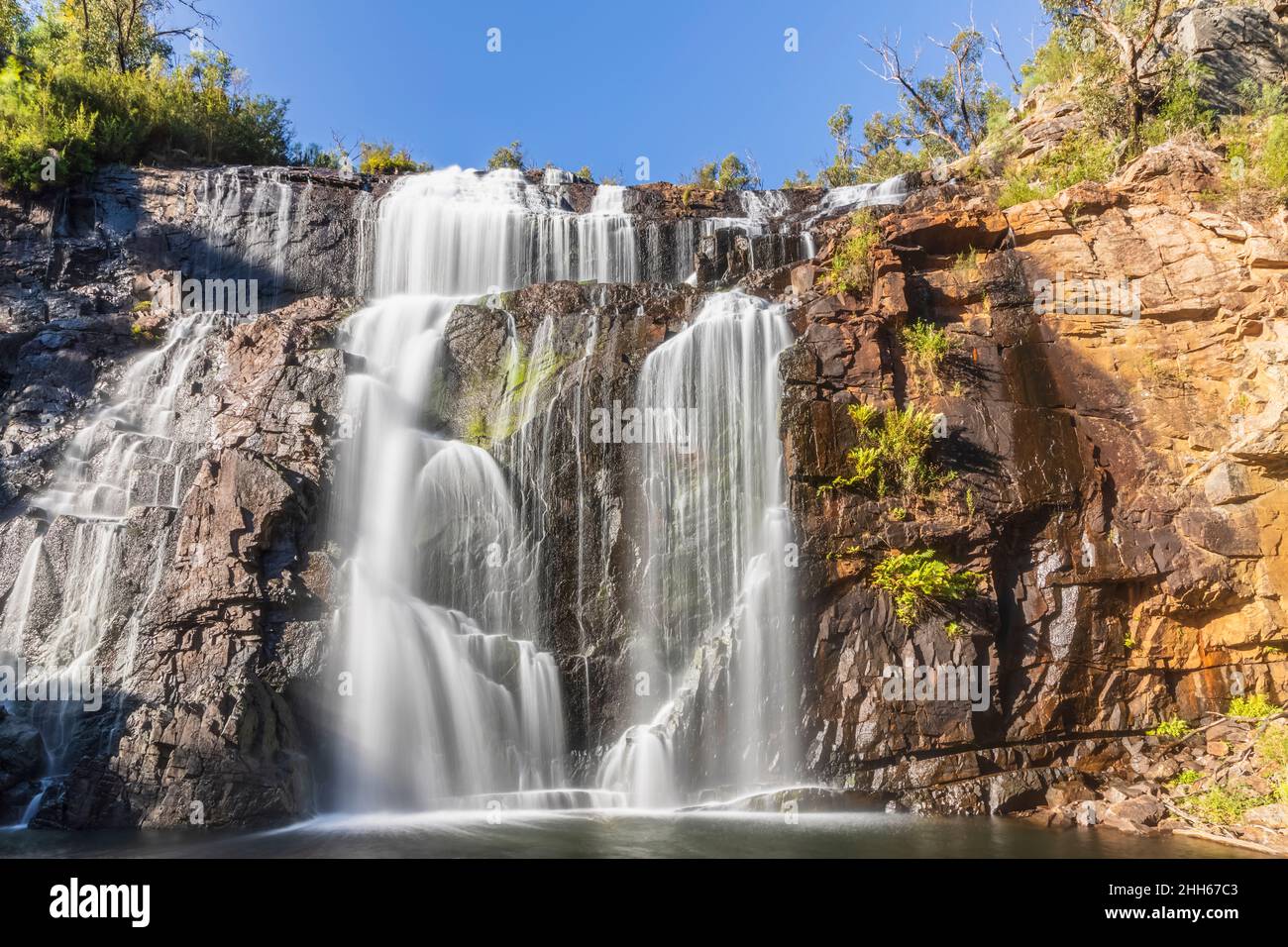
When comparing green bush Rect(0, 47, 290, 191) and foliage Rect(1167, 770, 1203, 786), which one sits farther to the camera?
green bush Rect(0, 47, 290, 191)

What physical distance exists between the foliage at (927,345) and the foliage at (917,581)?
372cm

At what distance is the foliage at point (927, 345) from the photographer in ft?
47.9

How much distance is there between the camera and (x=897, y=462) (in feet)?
44.0

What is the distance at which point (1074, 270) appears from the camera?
15531mm

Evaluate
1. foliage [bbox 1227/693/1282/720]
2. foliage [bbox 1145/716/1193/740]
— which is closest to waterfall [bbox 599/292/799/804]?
foliage [bbox 1145/716/1193/740]

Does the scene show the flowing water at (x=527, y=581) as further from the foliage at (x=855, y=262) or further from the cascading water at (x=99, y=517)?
the cascading water at (x=99, y=517)

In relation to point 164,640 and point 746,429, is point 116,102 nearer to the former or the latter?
point 164,640

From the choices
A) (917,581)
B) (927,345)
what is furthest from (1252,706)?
(927,345)

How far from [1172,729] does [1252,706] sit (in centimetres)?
123

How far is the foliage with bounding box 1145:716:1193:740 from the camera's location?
12398 millimetres

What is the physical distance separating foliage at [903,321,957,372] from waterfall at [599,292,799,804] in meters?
2.25

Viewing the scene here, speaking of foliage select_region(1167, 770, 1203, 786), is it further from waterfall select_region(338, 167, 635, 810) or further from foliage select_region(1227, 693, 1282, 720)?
waterfall select_region(338, 167, 635, 810)

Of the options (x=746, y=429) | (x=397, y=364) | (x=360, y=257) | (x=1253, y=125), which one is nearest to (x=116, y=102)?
(x=360, y=257)

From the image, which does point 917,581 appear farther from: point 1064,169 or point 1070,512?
point 1064,169
